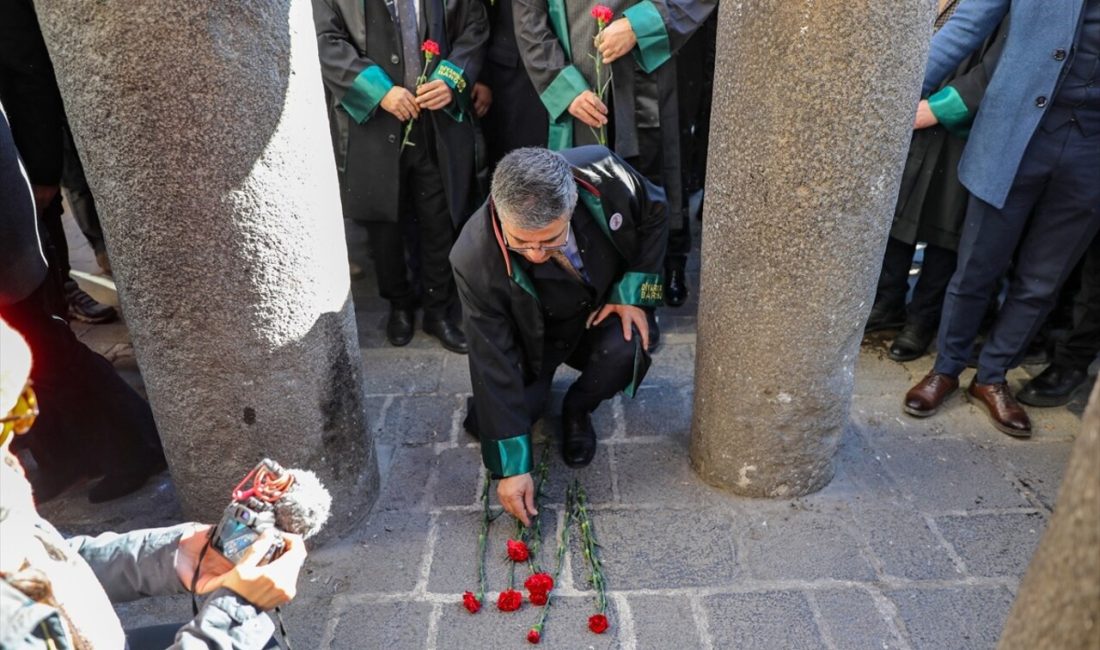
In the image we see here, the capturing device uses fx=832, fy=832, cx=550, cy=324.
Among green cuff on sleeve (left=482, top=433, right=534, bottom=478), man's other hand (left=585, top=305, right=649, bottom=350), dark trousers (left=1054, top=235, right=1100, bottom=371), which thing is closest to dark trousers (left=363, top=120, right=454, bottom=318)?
man's other hand (left=585, top=305, right=649, bottom=350)

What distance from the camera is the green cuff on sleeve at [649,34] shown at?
12.3 feet

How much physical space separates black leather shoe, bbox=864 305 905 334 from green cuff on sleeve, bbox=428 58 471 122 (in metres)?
2.38

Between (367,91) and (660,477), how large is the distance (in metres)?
2.23

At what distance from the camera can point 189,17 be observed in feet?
7.29

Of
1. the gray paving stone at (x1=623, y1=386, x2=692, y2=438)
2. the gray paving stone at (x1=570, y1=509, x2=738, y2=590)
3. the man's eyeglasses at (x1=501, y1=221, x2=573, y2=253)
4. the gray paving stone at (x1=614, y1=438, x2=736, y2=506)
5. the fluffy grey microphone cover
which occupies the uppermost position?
the man's eyeglasses at (x1=501, y1=221, x2=573, y2=253)

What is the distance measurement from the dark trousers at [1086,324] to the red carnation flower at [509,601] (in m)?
2.75

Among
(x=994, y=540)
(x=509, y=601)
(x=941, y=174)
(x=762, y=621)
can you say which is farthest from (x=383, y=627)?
(x=941, y=174)

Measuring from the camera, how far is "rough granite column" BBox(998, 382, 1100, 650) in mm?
1023

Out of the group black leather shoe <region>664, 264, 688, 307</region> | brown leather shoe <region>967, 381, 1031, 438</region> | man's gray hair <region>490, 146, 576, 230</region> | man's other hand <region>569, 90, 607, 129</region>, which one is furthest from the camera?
black leather shoe <region>664, 264, 688, 307</region>

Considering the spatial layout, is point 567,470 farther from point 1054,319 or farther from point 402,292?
point 1054,319

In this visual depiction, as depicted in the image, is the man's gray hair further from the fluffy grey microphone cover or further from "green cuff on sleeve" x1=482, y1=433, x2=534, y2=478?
the fluffy grey microphone cover

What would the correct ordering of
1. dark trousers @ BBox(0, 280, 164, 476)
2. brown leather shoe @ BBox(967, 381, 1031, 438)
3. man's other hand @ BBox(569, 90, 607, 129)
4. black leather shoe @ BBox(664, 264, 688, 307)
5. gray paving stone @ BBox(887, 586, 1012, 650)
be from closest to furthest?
gray paving stone @ BBox(887, 586, 1012, 650) < dark trousers @ BBox(0, 280, 164, 476) < brown leather shoe @ BBox(967, 381, 1031, 438) < man's other hand @ BBox(569, 90, 607, 129) < black leather shoe @ BBox(664, 264, 688, 307)

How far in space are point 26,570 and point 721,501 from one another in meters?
2.42

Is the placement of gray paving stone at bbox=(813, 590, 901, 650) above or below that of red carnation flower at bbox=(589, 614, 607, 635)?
below
